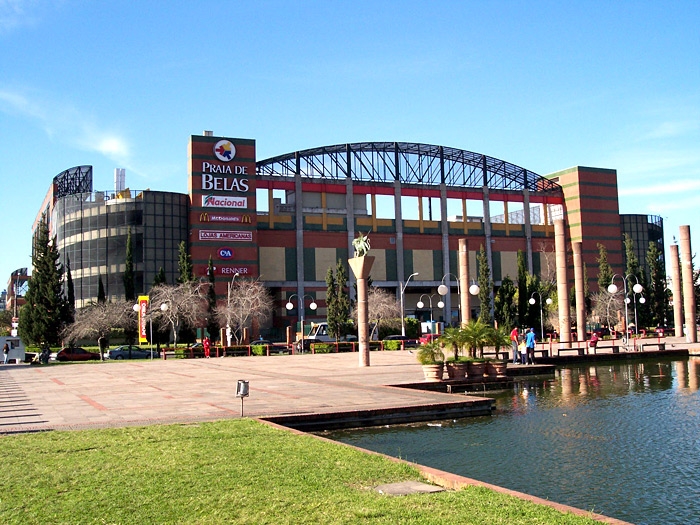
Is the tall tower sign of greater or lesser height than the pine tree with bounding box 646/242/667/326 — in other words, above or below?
above

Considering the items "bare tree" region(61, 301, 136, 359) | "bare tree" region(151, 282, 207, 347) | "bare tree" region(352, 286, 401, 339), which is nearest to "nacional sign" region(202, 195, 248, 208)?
"bare tree" region(151, 282, 207, 347)

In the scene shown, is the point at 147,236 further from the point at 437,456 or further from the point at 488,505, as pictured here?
the point at 488,505

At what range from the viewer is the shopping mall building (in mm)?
83312

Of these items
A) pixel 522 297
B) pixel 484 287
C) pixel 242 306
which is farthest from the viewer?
pixel 484 287

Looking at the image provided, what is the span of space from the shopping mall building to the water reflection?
63489mm

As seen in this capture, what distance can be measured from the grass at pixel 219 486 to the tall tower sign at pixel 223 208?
69.4 m

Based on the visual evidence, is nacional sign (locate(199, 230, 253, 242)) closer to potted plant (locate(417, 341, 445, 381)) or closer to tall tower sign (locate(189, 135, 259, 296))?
tall tower sign (locate(189, 135, 259, 296))

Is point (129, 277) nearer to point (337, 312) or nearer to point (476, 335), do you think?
point (337, 312)

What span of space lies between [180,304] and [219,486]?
60.8m

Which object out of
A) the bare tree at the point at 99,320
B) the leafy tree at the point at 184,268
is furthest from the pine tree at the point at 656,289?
the bare tree at the point at 99,320

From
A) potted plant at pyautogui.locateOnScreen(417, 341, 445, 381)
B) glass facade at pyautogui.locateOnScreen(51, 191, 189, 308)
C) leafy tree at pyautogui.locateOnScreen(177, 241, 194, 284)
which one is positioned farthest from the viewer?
glass facade at pyautogui.locateOnScreen(51, 191, 189, 308)

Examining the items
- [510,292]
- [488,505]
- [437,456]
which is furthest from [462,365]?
[510,292]

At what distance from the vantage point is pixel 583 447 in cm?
1420

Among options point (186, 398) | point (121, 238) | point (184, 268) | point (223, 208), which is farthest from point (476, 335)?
point (121, 238)
